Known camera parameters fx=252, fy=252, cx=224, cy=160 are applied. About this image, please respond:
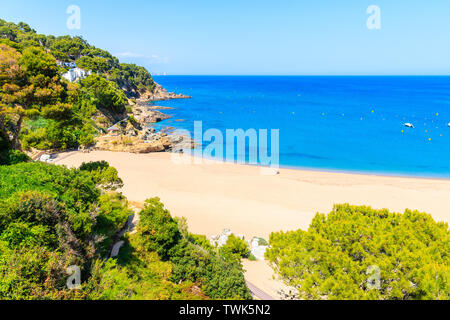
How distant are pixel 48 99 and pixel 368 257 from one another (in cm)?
1431

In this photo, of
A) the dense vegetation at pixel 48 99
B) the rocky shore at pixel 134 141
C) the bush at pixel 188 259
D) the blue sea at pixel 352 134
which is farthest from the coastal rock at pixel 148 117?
the bush at pixel 188 259

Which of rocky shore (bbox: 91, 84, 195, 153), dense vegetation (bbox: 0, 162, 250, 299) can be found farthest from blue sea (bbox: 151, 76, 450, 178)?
dense vegetation (bbox: 0, 162, 250, 299)

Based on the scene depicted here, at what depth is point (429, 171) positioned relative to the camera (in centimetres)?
3003

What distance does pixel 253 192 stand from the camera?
20.8 metres

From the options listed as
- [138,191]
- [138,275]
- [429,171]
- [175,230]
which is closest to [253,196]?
[138,191]

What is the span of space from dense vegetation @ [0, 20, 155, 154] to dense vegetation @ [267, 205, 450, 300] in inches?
461

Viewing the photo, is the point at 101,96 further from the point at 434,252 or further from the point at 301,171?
the point at 434,252

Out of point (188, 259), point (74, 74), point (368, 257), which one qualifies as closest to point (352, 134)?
point (368, 257)

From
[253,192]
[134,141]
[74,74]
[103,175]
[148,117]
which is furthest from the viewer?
[148,117]

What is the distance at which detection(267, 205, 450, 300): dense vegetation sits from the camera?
6539 mm

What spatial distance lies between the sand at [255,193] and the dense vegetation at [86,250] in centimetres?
304

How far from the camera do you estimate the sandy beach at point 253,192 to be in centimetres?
1605

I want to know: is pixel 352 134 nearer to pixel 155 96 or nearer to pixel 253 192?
pixel 253 192
